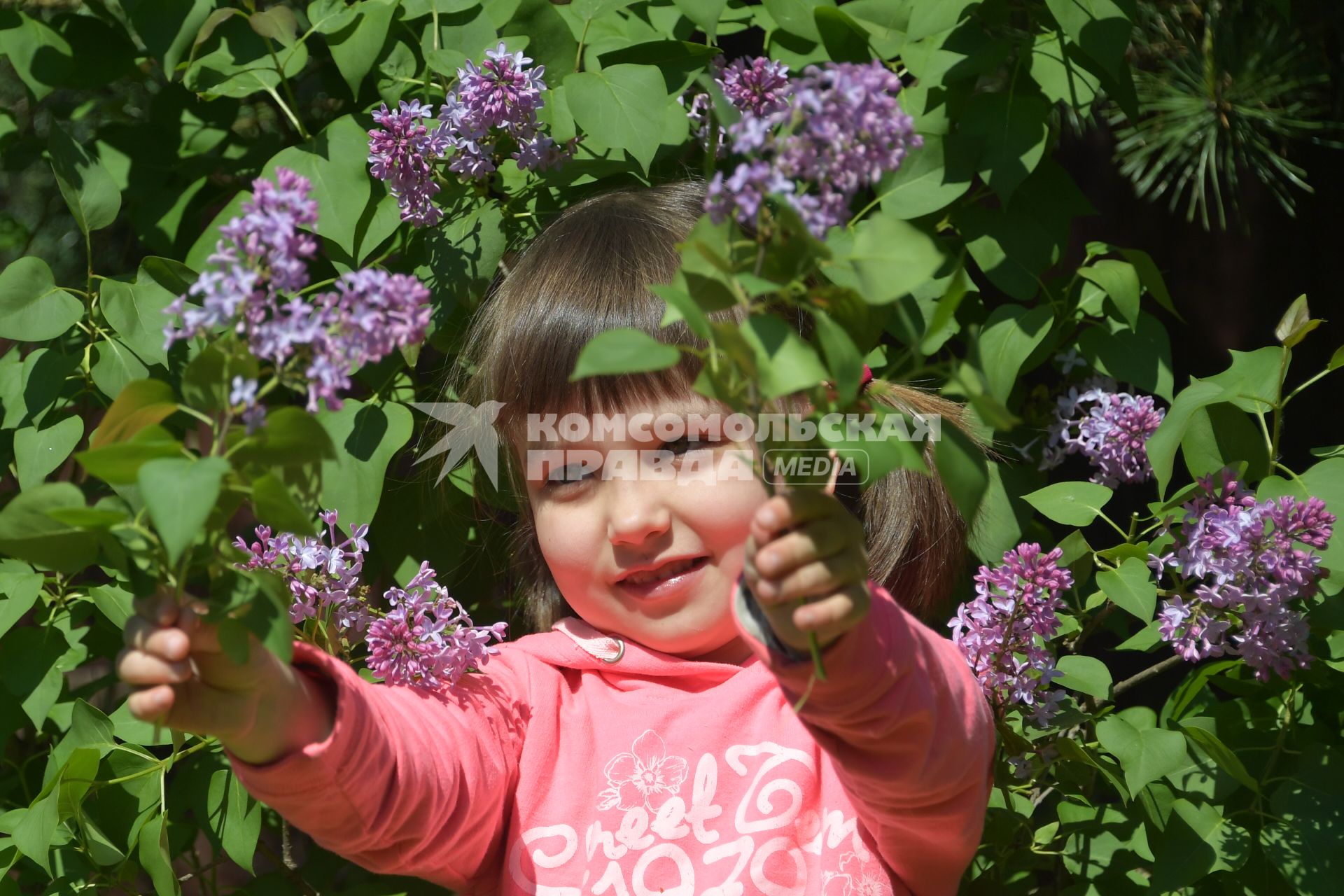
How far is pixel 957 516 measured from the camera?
4.55 ft

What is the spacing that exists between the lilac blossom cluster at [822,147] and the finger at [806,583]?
7.8 inches

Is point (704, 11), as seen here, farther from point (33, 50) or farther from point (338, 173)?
Result: point (33, 50)

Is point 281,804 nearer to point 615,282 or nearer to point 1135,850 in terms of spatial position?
point 615,282

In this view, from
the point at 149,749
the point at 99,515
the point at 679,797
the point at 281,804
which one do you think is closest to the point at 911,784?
the point at 679,797

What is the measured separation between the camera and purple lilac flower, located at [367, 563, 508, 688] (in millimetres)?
1140

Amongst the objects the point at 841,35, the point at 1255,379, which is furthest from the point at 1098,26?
the point at 1255,379

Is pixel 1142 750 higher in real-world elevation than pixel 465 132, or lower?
lower

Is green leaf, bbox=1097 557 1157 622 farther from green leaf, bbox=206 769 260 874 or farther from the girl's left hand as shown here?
green leaf, bbox=206 769 260 874

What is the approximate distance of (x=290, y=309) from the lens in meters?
0.71

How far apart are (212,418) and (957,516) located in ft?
2.86

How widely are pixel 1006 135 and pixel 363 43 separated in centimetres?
68

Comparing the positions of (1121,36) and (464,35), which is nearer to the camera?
(1121,36)
